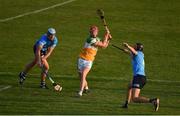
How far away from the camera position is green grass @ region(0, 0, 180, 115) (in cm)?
2238

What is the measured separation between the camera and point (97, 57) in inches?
1235

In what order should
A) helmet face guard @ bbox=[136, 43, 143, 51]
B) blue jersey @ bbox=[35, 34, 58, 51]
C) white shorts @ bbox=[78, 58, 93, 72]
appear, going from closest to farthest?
helmet face guard @ bbox=[136, 43, 143, 51], white shorts @ bbox=[78, 58, 93, 72], blue jersey @ bbox=[35, 34, 58, 51]

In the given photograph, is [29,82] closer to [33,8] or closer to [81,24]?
[81,24]

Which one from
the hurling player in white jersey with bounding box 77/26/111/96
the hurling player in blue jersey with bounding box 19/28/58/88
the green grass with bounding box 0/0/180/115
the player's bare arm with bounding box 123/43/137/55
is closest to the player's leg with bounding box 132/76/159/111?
the green grass with bounding box 0/0/180/115

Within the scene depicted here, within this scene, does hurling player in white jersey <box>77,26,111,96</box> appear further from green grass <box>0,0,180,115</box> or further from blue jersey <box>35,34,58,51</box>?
blue jersey <box>35,34,58,51</box>

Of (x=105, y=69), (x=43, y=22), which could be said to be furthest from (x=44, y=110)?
(x=43, y=22)

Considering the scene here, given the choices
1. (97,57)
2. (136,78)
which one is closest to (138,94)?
(136,78)

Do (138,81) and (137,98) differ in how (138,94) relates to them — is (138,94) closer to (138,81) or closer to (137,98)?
(137,98)

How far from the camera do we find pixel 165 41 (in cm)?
3453

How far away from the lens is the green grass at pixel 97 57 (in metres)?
22.4

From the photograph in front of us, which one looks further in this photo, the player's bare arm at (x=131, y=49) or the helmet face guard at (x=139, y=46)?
the helmet face guard at (x=139, y=46)

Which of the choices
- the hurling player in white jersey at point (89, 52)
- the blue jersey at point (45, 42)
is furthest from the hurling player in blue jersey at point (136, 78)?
the blue jersey at point (45, 42)

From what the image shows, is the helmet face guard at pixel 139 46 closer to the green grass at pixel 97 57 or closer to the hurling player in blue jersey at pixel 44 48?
the green grass at pixel 97 57

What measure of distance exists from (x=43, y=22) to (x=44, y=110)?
17.0m
